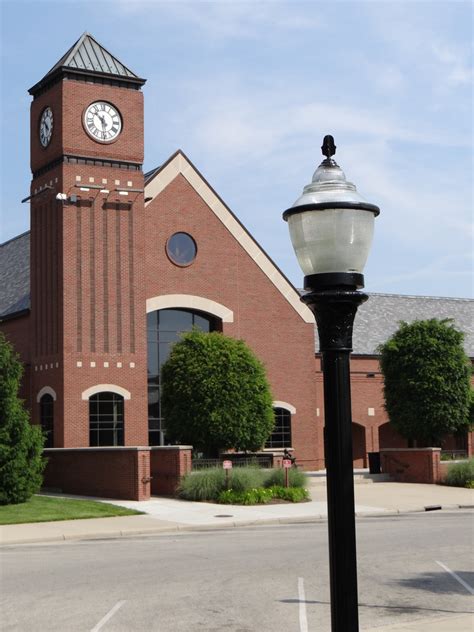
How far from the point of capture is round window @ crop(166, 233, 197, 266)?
132 feet

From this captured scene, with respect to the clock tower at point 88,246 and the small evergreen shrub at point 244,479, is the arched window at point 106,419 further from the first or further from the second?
the small evergreen shrub at point 244,479

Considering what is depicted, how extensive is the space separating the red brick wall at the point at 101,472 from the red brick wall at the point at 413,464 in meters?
12.9

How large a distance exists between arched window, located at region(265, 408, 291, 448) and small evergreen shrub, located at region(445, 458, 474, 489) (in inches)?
316

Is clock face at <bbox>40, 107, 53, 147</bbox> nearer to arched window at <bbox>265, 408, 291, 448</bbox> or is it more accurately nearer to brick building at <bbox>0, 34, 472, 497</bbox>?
brick building at <bbox>0, 34, 472, 497</bbox>

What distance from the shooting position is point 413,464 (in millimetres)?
39219

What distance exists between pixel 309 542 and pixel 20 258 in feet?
99.3

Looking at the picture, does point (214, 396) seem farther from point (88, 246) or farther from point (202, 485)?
point (88, 246)

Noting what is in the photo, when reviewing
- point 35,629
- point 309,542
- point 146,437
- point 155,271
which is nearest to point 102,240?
point 155,271

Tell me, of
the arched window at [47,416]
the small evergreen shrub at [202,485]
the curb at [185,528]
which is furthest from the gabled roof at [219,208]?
the curb at [185,528]

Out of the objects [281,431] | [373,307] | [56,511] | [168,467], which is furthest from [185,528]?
[373,307]

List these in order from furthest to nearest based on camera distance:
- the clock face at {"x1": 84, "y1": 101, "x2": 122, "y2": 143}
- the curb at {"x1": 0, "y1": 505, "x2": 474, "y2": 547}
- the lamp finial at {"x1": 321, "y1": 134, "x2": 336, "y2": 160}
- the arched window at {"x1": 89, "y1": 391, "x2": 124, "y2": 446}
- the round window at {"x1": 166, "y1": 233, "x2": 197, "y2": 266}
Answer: the round window at {"x1": 166, "y1": 233, "x2": 197, "y2": 266}, the clock face at {"x1": 84, "y1": 101, "x2": 122, "y2": 143}, the arched window at {"x1": 89, "y1": 391, "x2": 124, "y2": 446}, the curb at {"x1": 0, "y1": 505, "x2": 474, "y2": 547}, the lamp finial at {"x1": 321, "y1": 134, "x2": 336, "y2": 160}

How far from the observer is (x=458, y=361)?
134ft

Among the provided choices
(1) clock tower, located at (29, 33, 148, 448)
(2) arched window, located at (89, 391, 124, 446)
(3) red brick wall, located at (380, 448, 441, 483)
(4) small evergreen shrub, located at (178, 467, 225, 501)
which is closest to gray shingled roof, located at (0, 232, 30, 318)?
(1) clock tower, located at (29, 33, 148, 448)

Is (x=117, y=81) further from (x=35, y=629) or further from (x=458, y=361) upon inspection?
(x=35, y=629)
